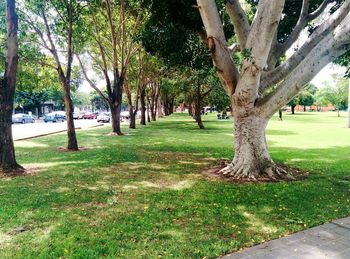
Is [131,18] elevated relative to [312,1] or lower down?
elevated

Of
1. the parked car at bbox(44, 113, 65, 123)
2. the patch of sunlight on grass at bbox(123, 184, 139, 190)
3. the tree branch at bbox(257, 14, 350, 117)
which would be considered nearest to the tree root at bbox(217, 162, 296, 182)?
the tree branch at bbox(257, 14, 350, 117)

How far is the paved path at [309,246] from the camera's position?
4375mm

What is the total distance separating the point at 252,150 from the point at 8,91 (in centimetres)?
729

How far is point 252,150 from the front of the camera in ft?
30.7

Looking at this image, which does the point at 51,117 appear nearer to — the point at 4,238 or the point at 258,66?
the point at 258,66

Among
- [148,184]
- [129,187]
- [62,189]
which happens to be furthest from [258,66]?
[62,189]

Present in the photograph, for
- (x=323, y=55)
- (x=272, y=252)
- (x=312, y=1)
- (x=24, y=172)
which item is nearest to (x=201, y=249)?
(x=272, y=252)

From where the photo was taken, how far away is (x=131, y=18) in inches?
862

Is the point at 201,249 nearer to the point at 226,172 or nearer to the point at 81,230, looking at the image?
the point at 81,230

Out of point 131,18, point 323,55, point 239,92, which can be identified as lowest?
point 239,92

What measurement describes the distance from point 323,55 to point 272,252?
20.2ft

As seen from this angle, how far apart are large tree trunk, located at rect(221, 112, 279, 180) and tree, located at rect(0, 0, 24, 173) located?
21.7 feet

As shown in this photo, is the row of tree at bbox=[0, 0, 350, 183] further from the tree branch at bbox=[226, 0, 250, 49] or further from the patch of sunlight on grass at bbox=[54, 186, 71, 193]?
the patch of sunlight on grass at bbox=[54, 186, 71, 193]

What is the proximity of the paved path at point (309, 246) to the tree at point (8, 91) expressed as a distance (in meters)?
7.88
